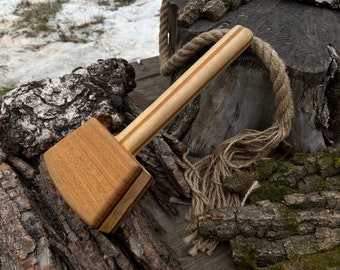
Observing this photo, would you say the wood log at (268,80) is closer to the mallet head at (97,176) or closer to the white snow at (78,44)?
the mallet head at (97,176)

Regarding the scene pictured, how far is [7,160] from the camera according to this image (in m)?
1.35

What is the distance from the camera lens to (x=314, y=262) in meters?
1.10

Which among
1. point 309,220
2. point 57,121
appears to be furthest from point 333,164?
point 57,121

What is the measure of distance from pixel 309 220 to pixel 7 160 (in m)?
0.98

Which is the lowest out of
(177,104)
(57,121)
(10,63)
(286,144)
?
(10,63)

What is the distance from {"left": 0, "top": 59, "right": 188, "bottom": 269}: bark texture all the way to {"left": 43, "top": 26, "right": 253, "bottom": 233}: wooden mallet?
0.09m

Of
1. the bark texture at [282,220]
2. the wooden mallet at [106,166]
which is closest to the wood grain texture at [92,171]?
the wooden mallet at [106,166]

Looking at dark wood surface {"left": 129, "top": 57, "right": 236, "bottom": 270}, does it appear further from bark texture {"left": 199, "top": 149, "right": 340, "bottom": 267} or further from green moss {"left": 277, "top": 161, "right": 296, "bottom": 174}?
green moss {"left": 277, "top": 161, "right": 296, "bottom": 174}

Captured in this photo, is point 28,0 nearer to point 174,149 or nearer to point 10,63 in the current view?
point 10,63

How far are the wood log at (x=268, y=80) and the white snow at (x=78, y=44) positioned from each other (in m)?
1.39

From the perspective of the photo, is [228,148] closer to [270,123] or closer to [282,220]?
[270,123]

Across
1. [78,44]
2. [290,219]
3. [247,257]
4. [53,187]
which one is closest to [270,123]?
[290,219]

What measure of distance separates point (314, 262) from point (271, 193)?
0.29m

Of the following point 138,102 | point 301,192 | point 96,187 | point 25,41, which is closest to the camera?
point 96,187
